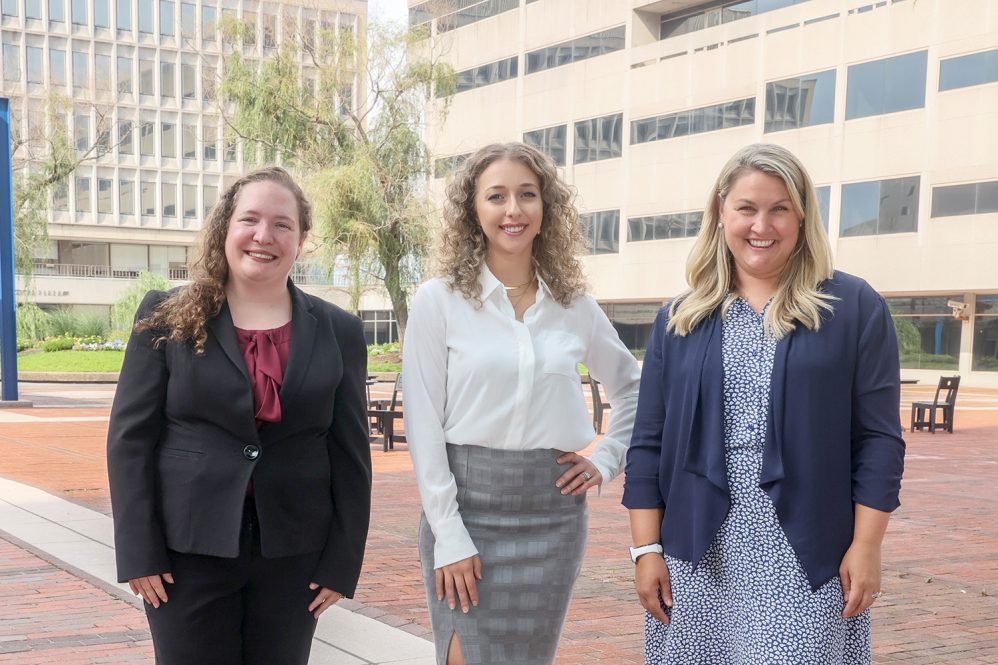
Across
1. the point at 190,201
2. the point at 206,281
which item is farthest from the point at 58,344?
the point at 206,281

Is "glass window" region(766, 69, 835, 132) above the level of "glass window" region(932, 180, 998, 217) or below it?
above

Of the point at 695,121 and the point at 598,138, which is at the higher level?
the point at 695,121

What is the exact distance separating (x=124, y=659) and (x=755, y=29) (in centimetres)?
3863

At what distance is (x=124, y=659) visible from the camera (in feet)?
14.9

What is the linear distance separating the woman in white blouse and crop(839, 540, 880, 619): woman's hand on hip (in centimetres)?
76

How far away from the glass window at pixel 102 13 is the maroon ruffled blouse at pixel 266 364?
7310 cm

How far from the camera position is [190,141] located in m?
71.0

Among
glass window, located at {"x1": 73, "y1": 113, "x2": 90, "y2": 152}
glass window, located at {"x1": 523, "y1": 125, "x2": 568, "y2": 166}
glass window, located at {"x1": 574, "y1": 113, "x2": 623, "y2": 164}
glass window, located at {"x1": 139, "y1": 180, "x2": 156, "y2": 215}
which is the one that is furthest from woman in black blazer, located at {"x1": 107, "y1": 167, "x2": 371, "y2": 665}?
glass window, located at {"x1": 139, "y1": 180, "x2": 156, "y2": 215}

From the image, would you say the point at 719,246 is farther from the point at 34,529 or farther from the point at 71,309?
the point at 71,309

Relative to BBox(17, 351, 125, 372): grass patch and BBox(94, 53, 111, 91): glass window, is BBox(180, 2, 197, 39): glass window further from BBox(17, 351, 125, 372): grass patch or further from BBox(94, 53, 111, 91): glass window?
BBox(17, 351, 125, 372): grass patch

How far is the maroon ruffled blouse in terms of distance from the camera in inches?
104

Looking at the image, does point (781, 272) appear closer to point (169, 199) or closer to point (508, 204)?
point (508, 204)

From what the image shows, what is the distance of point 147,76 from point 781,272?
7320cm

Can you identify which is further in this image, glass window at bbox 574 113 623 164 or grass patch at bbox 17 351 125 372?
glass window at bbox 574 113 623 164
